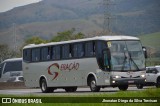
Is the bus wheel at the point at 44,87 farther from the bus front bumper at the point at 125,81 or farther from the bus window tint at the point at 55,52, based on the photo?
the bus front bumper at the point at 125,81

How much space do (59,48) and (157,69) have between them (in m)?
8.10

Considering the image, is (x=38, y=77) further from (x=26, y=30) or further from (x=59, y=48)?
(x=26, y=30)

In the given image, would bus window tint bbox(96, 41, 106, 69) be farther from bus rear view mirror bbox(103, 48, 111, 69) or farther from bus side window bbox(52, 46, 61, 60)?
bus side window bbox(52, 46, 61, 60)

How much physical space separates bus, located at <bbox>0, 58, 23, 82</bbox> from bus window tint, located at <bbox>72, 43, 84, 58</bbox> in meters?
25.2

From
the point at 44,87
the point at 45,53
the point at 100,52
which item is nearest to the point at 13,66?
the point at 44,87

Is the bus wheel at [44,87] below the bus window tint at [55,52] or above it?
below

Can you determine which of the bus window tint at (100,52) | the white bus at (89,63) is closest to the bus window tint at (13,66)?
the white bus at (89,63)

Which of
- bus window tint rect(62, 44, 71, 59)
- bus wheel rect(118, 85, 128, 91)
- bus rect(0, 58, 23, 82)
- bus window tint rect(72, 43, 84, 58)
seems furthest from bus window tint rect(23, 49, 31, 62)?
bus rect(0, 58, 23, 82)

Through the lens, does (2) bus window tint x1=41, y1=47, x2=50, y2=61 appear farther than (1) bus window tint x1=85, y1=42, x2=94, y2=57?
Yes

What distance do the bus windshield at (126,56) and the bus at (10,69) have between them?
2764 cm

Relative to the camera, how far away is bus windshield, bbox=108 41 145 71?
2723cm

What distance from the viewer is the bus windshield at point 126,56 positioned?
89.4ft

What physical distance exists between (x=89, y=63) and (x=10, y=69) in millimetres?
30071

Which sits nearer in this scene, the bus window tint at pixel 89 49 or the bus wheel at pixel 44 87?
the bus window tint at pixel 89 49
